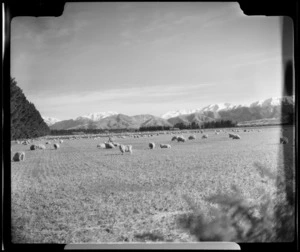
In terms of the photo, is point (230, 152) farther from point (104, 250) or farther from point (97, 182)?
point (104, 250)

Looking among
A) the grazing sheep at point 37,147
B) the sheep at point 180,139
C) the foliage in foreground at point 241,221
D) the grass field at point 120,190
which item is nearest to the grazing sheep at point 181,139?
the sheep at point 180,139

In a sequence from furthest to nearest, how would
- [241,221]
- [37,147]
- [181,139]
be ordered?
[181,139] < [37,147] < [241,221]

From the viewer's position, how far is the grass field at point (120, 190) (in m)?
4.21

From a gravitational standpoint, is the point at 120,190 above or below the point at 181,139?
below

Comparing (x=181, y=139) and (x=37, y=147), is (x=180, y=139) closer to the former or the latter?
(x=181, y=139)

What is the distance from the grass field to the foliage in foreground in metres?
0.20

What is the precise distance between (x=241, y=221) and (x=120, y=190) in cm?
330

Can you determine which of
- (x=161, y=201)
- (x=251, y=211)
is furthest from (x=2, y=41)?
(x=161, y=201)

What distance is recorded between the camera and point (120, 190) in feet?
21.0

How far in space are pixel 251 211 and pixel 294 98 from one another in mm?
2870

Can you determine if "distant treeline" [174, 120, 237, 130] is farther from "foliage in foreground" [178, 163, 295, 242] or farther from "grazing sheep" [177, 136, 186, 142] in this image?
"grazing sheep" [177, 136, 186, 142]

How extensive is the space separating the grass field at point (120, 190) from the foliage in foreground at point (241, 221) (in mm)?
200

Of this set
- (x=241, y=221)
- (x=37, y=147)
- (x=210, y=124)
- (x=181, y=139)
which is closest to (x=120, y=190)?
(x=241, y=221)

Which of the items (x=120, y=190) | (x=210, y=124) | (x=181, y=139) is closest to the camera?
(x=120, y=190)
